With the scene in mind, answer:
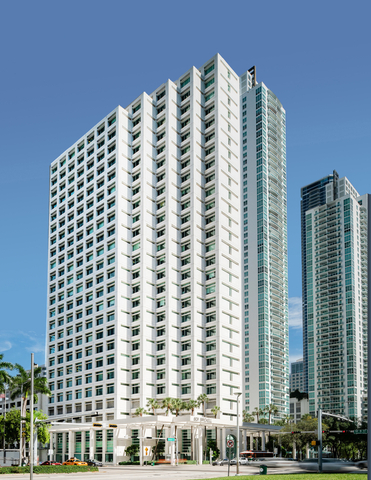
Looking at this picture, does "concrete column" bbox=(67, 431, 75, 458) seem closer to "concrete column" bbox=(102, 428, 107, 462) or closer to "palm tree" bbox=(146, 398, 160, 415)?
"concrete column" bbox=(102, 428, 107, 462)

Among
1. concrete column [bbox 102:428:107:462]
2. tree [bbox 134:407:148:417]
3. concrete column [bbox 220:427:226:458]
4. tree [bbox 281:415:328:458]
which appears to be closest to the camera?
concrete column [bbox 220:427:226:458]

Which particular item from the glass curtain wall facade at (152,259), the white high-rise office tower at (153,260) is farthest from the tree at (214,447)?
the glass curtain wall facade at (152,259)

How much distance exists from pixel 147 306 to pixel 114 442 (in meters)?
30.1

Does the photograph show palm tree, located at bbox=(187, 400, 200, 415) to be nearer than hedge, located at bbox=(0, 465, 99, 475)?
No

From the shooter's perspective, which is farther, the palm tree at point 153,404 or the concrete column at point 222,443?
the palm tree at point 153,404

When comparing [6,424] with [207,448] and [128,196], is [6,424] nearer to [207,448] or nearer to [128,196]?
[207,448]

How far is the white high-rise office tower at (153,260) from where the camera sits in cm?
12050

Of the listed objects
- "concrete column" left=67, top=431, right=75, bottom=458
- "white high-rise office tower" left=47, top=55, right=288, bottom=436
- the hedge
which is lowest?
"concrete column" left=67, top=431, right=75, bottom=458

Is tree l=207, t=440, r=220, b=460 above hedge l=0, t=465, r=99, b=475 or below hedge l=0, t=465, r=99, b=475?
below

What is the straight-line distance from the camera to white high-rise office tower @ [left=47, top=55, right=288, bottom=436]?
12050 centimetres

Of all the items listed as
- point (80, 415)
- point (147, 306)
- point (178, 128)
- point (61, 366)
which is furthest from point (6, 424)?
point (178, 128)

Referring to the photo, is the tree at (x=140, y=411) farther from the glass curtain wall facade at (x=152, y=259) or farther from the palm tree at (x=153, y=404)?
the glass curtain wall facade at (x=152, y=259)

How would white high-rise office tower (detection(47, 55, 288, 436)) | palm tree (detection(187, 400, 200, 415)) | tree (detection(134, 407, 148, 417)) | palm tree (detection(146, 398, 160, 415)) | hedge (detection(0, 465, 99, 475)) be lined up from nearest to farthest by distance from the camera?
hedge (detection(0, 465, 99, 475))
palm tree (detection(187, 400, 200, 415))
palm tree (detection(146, 398, 160, 415))
tree (detection(134, 407, 148, 417))
white high-rise office tower (detection(47, 55, 288, 436))

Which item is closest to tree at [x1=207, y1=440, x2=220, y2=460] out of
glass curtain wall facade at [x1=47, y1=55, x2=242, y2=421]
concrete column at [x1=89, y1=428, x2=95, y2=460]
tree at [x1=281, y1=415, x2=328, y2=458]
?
glass curtain wall facade at [x1=47, y1=55, x2=242, y2=421]
